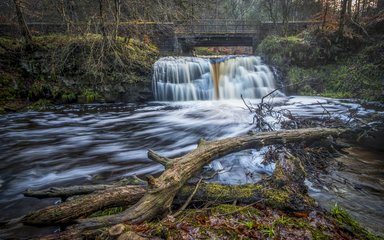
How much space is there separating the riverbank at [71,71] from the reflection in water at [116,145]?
1.17m

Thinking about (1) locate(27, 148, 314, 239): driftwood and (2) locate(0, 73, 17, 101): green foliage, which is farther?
(2) locate(0, 73, 17, 101): green foliage

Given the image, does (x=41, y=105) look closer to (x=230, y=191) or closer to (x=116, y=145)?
(x=116, y=145)

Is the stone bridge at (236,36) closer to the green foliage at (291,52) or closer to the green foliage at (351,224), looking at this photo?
the green foliage at (291,52)

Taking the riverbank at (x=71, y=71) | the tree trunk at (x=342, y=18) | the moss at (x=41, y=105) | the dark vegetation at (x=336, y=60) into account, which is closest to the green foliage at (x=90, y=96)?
the riverbank at (x=71, y=71)

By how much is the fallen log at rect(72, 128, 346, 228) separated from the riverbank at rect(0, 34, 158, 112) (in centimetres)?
918

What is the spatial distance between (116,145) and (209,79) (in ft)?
29.1

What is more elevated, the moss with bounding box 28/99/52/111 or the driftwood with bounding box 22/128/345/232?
the moss with bounding box 28/99/52/111

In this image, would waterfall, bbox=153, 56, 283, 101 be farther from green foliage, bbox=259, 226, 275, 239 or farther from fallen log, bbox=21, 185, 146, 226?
green foliage, bbox=259, 226, 275, 239

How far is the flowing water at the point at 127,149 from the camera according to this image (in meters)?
3.60

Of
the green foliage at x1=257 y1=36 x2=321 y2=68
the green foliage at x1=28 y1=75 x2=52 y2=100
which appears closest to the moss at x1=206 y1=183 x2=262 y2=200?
the green foliage at x1=28 y1=75 x2=52 y2=100

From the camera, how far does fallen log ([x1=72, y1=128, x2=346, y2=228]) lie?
2.44m

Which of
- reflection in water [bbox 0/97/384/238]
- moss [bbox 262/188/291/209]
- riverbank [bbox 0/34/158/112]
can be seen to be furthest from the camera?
riverbank [bbox 0/34/158/112]

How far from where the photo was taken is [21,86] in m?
11.4

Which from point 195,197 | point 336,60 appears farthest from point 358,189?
point 336,60
